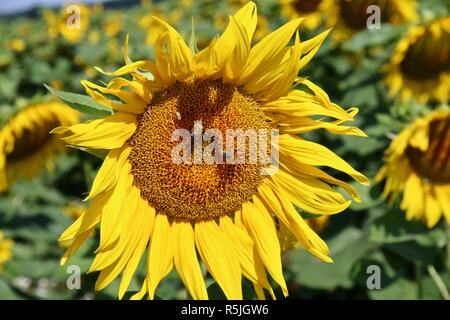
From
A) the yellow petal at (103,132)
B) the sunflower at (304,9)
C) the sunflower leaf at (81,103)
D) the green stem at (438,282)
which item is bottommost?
the green stem at (438,282)

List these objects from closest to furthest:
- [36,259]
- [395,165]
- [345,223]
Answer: [395,165]
[345,223]
[36,259]

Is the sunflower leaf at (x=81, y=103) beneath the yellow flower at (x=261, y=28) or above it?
beneath

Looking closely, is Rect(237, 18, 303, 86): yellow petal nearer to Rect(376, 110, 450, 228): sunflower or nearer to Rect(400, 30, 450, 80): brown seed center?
Rect(376, 110, 450, 228): sunflower

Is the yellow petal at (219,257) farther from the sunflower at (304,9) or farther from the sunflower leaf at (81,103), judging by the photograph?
the sunflower at (304,9)

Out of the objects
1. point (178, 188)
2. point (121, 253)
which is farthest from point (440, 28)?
point (121, 253)

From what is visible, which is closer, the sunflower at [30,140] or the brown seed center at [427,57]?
the sunflower at [30,140]

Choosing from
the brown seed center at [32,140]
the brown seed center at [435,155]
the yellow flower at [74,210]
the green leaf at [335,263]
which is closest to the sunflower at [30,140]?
the brown seed center at [32,140]
